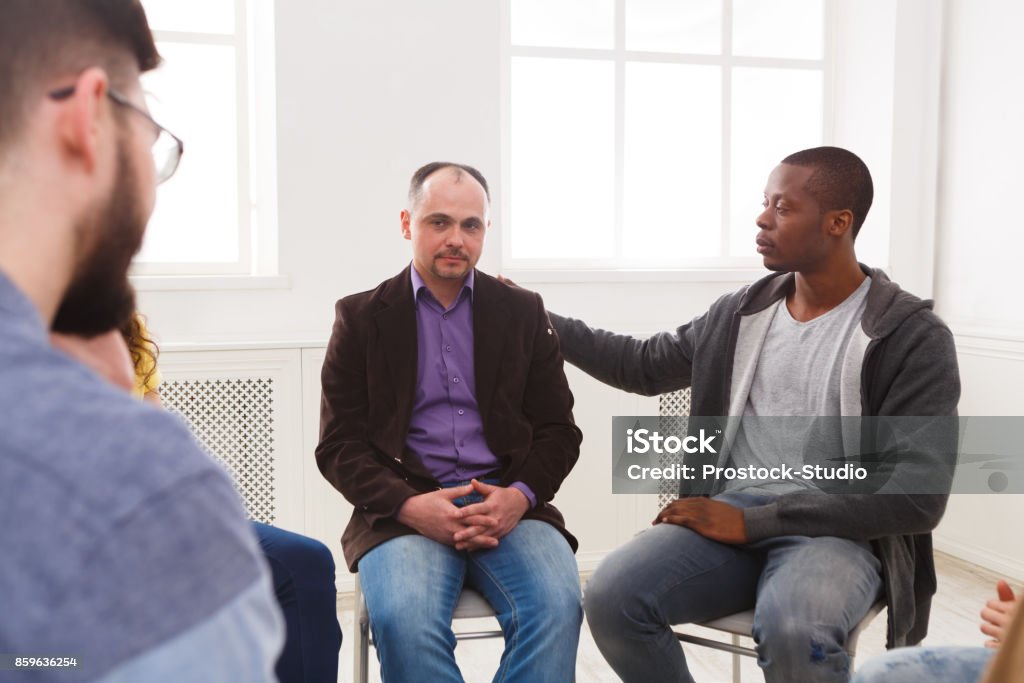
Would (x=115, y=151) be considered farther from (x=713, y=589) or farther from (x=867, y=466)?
(x=867, y=466)

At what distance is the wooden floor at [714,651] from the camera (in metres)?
2.62

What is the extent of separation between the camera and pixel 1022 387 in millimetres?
3260

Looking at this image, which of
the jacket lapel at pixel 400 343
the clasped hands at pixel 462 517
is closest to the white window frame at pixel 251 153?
the jacket lapel at pixel 400 343

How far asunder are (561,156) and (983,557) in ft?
7.20

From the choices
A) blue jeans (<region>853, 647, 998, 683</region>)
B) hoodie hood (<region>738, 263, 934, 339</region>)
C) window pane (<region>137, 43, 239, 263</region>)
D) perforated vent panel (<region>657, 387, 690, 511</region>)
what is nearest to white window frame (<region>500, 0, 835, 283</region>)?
perforated vent panel (<region>657, 387, 690, 511</region>)

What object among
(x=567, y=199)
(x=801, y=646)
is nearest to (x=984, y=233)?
(x=567, y=199)

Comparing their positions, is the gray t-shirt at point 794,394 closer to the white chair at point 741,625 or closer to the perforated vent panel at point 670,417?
the white chair at point 741,625

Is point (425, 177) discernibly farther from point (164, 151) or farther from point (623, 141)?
point (623, 141)

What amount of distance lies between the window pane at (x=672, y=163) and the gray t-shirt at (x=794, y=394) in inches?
65.9

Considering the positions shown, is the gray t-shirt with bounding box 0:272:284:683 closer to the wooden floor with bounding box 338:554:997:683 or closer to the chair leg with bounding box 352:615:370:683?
the chair leg with bounding box 352:615:370:683

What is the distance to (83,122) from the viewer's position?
2.00 ft

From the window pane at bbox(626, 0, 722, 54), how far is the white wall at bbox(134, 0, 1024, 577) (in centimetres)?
57

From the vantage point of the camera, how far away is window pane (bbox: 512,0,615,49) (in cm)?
357

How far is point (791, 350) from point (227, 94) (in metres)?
2.21
